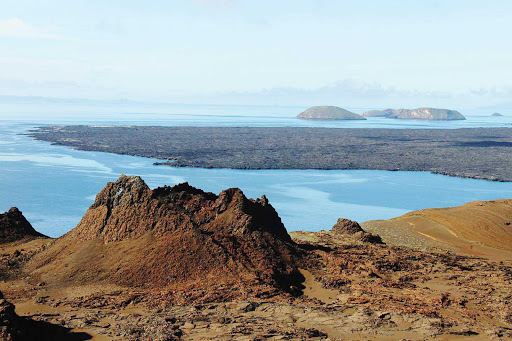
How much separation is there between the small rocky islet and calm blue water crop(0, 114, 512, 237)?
18.5m

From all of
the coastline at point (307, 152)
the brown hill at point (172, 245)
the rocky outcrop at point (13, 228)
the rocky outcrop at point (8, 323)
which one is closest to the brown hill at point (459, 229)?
the brown hill at point (172, 245)

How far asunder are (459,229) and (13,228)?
25.4 m

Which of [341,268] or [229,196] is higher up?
[229,196]

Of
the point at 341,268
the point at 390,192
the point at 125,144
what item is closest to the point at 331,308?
the point at 341,268

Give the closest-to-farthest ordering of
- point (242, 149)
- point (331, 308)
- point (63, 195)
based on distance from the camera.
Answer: point (331, 308) < point (63, 195) < point (242, 149)

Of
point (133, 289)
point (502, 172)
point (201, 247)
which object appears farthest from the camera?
point (502, 172)

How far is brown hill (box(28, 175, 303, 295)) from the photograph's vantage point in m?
17.7

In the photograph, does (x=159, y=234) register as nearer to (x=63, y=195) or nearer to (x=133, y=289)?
(x=133, y=289)

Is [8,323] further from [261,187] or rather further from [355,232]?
[261,187]

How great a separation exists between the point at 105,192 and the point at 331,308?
36.4 ft

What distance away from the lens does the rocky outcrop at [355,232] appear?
89.2 feet

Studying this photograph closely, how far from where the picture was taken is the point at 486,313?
51.4 feet

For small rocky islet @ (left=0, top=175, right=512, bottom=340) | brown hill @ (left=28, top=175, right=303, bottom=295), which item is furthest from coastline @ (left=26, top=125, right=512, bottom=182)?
brown hill @ (left=28, top=175, right=303, bottom=295)

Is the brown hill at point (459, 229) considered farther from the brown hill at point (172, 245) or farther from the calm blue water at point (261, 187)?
the brown hill at point (172, 245)
